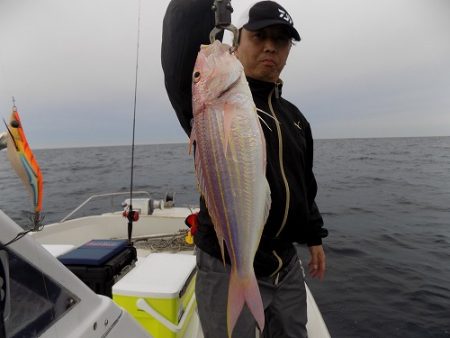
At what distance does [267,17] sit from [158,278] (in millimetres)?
2146

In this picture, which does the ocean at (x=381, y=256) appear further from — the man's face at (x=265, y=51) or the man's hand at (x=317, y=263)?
the man's face at (x=265, y=51)

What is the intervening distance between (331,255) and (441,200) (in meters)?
9.50

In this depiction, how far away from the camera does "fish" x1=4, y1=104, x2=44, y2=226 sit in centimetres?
403

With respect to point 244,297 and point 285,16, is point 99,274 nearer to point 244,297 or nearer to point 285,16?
point 244,297

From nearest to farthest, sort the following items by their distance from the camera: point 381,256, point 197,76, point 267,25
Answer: point 197,76 < point 267,25 < point 381,256

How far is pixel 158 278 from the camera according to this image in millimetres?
2686

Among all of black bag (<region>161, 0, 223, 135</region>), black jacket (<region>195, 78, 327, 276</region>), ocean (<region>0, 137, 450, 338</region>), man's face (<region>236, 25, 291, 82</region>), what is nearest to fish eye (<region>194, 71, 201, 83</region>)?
black bag (<region>161, 0, 223, 135</region>)

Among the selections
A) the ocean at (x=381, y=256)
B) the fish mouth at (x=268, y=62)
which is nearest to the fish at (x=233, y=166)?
the fish mouth at (x=268, y=62)

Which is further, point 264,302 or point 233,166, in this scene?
point 264,302

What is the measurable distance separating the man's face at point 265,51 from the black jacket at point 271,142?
0.08m

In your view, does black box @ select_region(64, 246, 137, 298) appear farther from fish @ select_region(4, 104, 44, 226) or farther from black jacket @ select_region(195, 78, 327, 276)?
fish @ select_region(4, 104, 44, 226)

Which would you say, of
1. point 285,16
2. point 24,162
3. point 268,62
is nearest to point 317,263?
point 268,62

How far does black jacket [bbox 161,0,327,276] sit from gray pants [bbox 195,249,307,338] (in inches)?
3.7

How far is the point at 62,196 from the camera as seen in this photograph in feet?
61.0
